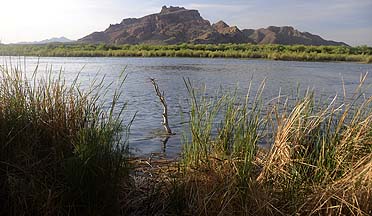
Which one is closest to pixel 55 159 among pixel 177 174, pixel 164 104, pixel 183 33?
pixel 177 174

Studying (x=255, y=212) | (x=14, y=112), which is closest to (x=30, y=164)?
(x=14, y=112)

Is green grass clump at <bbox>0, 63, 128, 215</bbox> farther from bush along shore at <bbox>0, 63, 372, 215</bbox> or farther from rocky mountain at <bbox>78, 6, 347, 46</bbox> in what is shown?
rocky mountain at <bbox>78, 6, 347, 46</bbox>

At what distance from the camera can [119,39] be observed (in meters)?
151

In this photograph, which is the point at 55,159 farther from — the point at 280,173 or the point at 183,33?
the point at 183,33

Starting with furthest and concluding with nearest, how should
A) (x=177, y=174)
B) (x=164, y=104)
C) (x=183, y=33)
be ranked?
(x=183, y=33), (x=164, y=104), (x=177, y=174)

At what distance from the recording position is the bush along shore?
3.97 m

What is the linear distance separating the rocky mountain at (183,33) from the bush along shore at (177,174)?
116 meters

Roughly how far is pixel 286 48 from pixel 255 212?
5402 centimetres

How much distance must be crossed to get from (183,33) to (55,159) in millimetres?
148337

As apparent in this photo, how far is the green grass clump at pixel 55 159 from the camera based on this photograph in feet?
12.9

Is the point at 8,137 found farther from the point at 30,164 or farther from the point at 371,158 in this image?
the point at 371,158

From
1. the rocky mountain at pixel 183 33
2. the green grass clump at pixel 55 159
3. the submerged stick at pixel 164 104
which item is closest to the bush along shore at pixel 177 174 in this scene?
the green grass clump at pixel 55 159

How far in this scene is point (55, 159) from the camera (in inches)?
170

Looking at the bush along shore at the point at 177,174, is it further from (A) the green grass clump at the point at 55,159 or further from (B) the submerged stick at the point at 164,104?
(B) the submerged stick at the point at 164,104
